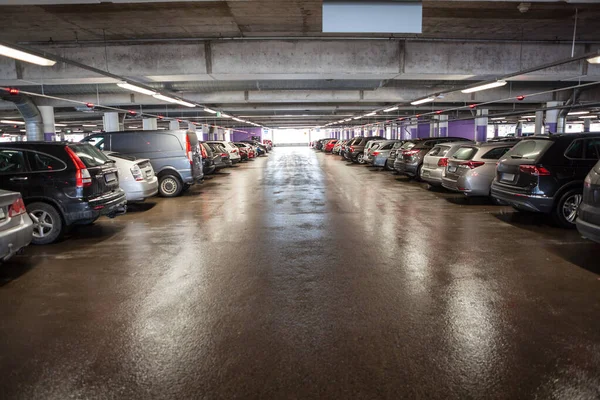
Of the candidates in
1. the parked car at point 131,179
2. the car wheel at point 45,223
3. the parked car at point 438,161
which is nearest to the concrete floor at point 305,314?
the car wheel at point 45,223

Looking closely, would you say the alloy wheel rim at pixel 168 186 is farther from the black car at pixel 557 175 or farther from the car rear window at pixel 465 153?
the black car at pixel 557 175

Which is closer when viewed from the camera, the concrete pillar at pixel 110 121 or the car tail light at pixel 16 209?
the car tail light at pixel 16 209

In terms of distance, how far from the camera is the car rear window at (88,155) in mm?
7625

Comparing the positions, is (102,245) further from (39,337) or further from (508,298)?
(508,298)

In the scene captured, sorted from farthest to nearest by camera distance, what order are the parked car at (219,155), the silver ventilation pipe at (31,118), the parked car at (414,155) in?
the silver ventilation pipe at (31,118), the parked car at (219,155), the parked car at (414,155)

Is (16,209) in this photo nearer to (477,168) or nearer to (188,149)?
(188,149)

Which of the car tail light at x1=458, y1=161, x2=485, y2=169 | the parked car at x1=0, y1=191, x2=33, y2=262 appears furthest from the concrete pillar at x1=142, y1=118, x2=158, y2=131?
the parked car at x1=0, y1=191, x2=33, y2=262

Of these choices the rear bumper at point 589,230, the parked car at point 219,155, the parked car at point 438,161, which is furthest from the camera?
the parked car at point 219,155

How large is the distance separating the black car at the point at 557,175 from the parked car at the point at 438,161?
163 inches

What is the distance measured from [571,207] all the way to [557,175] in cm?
74

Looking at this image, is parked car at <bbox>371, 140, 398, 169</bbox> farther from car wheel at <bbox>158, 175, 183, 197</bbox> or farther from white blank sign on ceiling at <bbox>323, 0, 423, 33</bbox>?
white blank sign on ceiling at <bbox>323, 0, 423, 33</bbox>

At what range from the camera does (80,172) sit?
734 centimetres

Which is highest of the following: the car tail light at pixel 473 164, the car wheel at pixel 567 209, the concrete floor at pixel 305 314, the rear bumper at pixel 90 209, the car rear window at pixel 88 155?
the car rear window at pixel 88 155

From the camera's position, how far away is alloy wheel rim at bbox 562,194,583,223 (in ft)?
26.5
